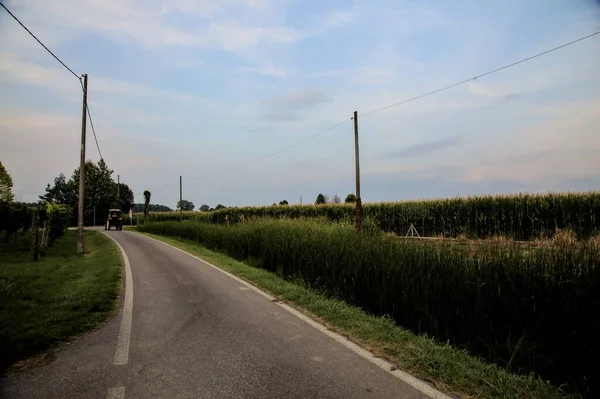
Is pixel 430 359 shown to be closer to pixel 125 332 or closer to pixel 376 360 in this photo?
pixel 376 360

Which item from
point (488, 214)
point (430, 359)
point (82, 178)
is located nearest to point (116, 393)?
point (430, 359)

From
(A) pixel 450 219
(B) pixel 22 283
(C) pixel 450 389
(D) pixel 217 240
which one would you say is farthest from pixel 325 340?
(A) pixel 450 219

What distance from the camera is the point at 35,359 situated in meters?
4.63

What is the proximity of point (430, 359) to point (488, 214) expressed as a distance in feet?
71.9

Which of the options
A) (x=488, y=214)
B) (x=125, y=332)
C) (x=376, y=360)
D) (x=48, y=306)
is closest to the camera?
(x=376, y=360)

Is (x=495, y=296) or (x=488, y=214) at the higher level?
(x=488, y=214)

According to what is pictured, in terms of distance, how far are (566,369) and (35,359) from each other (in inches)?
256

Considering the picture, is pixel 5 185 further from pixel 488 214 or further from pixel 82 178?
pixel 488 214

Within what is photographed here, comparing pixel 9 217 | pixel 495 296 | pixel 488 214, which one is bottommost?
pixel 495 296

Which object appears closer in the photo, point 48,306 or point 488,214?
point 48,306

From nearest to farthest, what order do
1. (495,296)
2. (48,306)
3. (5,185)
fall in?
1. (495,296)
2. (48,306)
3. (5,185)

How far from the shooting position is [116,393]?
365cm

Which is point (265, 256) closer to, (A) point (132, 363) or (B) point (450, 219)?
(A) point (132, 363)

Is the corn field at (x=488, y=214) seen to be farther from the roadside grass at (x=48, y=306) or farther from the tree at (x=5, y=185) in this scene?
the tree at (x=5, y=185)
